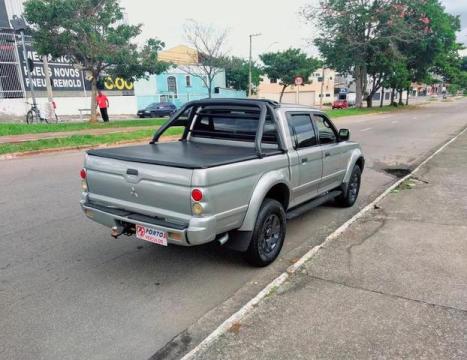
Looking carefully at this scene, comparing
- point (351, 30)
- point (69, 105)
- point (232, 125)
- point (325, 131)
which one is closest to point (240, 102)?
point (232, 125)

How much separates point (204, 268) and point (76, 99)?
101ft

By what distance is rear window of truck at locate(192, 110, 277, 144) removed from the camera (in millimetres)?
4645

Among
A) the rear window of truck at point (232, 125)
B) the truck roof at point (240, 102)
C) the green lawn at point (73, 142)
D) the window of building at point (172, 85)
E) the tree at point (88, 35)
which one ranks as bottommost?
the green lawn at point (73, 142)

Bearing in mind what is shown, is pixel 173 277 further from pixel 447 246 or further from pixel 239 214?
pixel 447 246

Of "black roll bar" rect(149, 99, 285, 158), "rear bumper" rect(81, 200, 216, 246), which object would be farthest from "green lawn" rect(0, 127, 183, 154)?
"rear bumper" rect(81, 200, 216, 246)

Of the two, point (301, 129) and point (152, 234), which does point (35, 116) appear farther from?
point (152, 234)

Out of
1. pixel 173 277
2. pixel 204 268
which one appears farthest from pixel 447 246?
pixel 173 277

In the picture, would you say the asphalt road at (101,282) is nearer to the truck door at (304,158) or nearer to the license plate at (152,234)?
the license plate at (152,234)

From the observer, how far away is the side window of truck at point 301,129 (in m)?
4.64

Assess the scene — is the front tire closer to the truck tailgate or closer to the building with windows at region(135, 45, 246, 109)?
the truck tailgate

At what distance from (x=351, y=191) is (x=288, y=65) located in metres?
51.0

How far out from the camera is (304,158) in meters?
4.64

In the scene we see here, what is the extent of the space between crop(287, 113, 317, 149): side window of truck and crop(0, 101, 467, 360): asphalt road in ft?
4.13

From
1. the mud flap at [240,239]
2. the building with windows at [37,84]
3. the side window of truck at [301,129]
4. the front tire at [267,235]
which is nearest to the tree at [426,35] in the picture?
the building with windows at [37,84]
